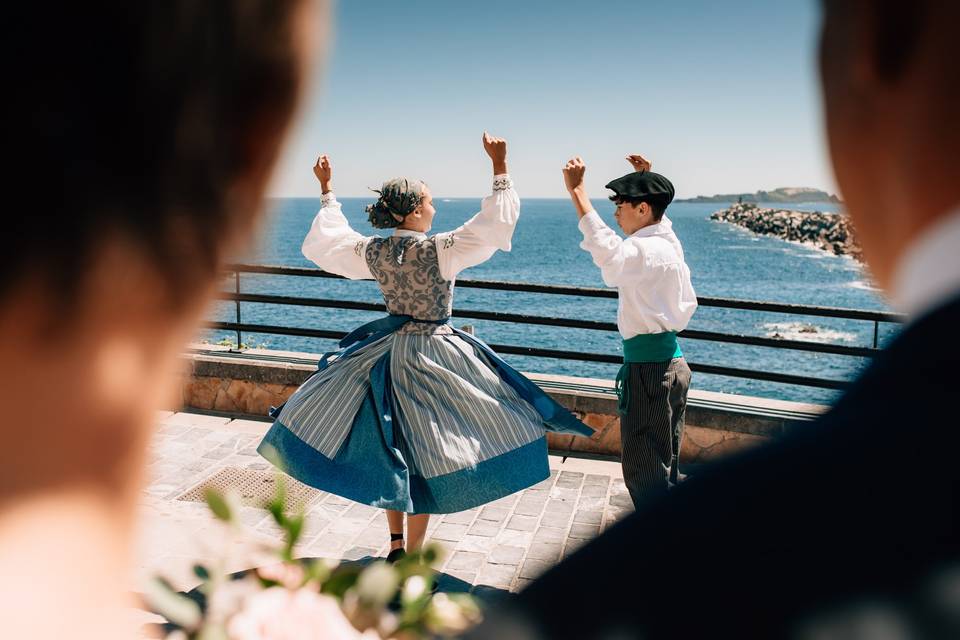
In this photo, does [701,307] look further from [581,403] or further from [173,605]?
[173,605]

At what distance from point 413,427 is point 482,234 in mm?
1123

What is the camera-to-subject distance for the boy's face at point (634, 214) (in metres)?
4.71

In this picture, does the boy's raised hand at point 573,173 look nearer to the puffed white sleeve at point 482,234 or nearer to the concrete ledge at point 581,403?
the puffed white sleeve at point 482,234

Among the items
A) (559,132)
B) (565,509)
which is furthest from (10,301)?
(559,132)

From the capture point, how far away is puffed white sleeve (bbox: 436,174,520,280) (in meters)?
4.45

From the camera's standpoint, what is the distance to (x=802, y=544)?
42 cm

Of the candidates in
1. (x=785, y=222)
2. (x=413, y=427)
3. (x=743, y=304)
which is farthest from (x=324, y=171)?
(x=785, y=222)

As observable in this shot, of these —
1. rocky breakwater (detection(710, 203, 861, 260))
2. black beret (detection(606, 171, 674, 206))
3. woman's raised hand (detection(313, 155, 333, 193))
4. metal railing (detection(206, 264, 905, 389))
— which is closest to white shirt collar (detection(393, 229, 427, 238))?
woman's raised hand (detection(313, 155, 333, 193))

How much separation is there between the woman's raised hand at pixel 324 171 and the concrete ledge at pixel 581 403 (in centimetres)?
173

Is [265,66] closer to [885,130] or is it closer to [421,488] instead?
[885,130]

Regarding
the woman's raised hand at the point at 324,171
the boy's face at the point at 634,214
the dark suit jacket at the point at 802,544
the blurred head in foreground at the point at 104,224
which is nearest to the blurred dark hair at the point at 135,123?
the blurred head in foreground at the point at 104,224

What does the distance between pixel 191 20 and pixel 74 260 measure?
0.15m

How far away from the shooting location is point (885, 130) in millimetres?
A: 547

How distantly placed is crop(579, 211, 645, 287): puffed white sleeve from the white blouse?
0.42m
